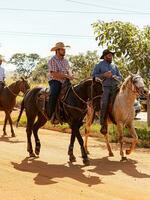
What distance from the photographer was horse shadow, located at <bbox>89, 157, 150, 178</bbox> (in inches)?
379

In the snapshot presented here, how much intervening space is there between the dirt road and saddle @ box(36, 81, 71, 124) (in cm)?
107

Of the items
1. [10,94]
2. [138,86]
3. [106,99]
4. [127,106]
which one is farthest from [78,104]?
[10,94]

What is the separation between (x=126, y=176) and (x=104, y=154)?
2.86 meters

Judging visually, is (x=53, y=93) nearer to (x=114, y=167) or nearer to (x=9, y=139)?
(x=114, y=167)

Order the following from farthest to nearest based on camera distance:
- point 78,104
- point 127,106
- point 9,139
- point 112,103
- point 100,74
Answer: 1. point 9,139
2. point 112,103
3. point 100,74
4. point 127,106
5. point 78,104

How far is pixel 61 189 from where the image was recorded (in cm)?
817

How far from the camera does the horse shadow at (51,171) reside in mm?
8844

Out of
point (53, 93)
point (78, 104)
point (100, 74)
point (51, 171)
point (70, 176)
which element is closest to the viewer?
point (70, 176)

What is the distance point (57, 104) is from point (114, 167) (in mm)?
2118

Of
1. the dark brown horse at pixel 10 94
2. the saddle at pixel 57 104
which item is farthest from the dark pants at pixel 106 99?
the dark brown horse at pixel 10 94

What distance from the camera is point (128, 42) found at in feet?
47.5

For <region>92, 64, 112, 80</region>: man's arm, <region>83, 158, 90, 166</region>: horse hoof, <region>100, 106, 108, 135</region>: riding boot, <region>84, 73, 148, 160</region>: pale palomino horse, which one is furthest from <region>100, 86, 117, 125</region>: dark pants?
<region>83, 158, 90, 166</region>: horse hoof

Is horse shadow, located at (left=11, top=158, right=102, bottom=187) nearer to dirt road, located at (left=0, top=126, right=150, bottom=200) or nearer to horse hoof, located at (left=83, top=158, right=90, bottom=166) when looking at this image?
dirt road, located at (left=0, top=126, right=150, bottom=200)

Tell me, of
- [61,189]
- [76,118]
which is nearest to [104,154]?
[76,118]
